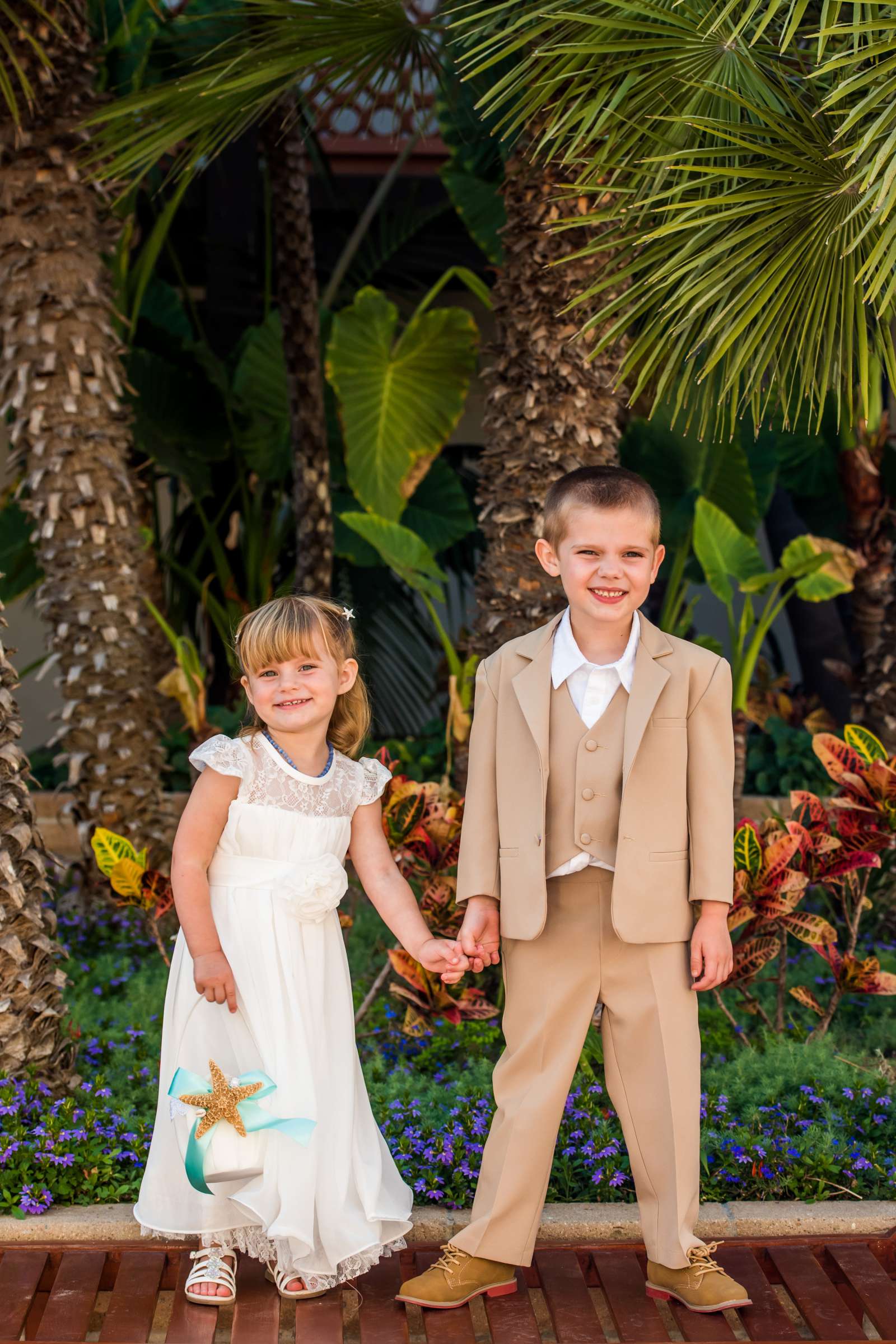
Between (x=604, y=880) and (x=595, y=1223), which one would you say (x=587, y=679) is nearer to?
(x=604, y=880)

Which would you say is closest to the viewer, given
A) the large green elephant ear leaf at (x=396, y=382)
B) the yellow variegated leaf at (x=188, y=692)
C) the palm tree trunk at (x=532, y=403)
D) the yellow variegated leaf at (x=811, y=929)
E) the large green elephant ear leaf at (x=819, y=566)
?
the yellow variegated leaf at (x=811, y=929)

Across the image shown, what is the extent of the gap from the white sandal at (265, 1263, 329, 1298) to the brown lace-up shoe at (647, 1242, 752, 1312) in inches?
25.9

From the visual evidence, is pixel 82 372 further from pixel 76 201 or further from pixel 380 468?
pixel 380 468

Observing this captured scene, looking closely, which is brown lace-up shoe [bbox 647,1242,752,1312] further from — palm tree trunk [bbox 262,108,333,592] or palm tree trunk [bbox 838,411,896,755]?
palm tree trunk [bbox 262,108,333,592]

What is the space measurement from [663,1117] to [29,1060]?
163cm

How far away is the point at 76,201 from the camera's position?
14.7 feet

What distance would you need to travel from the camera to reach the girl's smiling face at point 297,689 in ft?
7.89

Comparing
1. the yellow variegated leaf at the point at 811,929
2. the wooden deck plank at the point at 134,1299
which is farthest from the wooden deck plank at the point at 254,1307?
the yellow variegated leaf at the point at 811,929

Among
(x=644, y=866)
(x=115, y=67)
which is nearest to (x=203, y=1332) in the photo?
(x=644, y=866)

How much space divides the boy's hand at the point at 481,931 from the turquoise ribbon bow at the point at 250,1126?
43 centimetres

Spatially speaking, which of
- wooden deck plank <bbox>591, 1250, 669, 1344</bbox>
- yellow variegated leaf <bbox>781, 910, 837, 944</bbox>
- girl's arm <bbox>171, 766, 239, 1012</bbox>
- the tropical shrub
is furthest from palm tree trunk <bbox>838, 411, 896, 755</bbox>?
girl's arm <bbox>171, 766, 239, 1012</bbox>

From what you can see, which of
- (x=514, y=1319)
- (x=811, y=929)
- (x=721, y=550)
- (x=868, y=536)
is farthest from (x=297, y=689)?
(x=868, y=536)

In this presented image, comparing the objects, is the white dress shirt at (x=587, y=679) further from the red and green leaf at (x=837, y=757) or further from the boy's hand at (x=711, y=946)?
the red and green leaf at (x=837, y=757)

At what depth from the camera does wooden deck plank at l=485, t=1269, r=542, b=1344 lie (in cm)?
229
